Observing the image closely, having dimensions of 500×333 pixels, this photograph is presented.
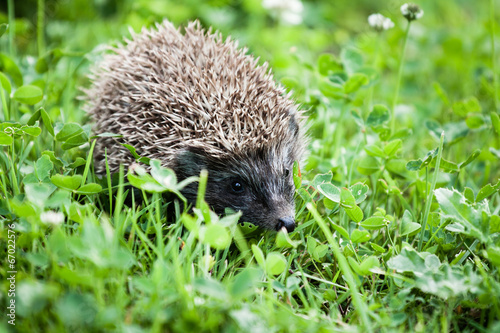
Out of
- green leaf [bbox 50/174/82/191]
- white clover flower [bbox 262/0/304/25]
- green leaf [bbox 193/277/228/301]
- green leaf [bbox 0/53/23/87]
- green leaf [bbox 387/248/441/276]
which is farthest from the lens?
white clover flower [bbox 262/0/304/25]

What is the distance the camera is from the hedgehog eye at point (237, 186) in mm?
2886

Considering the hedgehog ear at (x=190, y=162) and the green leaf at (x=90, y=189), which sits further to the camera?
the hedgehog ear at (x=190, y=162)

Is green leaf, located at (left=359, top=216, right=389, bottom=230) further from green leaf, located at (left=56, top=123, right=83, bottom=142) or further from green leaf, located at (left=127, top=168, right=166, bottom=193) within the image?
green leaf, located at (left=56, top=123, right=83, bottom=142)

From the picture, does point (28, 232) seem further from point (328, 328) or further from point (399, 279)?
point (399, 279)

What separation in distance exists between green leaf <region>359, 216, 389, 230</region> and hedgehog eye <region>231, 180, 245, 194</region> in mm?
769

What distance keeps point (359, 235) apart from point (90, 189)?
1.47m

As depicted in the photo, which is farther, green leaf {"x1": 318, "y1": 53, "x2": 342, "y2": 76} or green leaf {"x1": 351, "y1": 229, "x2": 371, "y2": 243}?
green leaf {"x1": 318, "y1": 53, "x2": 342, "y2": 76}

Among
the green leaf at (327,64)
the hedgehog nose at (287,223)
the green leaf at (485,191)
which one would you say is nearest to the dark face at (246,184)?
the hedgehog nose at (287,223)

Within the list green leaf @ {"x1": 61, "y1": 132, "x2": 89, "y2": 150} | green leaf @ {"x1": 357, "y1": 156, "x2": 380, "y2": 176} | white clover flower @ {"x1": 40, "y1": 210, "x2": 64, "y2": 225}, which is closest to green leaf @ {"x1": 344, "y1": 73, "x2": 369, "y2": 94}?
green leaf @ {"x1": 357, "y1": 156, "x2": 380, "y2": 176}

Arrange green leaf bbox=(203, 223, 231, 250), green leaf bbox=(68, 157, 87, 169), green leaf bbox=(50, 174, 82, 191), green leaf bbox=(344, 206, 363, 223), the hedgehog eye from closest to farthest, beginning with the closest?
green leaf bbox=(203, 223, 231, 250) < green leaf bbox=(50, 174, 82, 191) < green leaf bbox=(344, 206, 363, 223) < green leaf bbox=(68, 157, 87, 169) < the hedgehog eye

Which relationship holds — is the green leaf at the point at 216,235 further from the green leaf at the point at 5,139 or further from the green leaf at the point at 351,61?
the green leaf at the point at 351,61

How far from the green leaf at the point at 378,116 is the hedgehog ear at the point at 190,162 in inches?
50.5

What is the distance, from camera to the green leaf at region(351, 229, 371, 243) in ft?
8.06

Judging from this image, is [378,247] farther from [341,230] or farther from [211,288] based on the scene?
[211,288]
